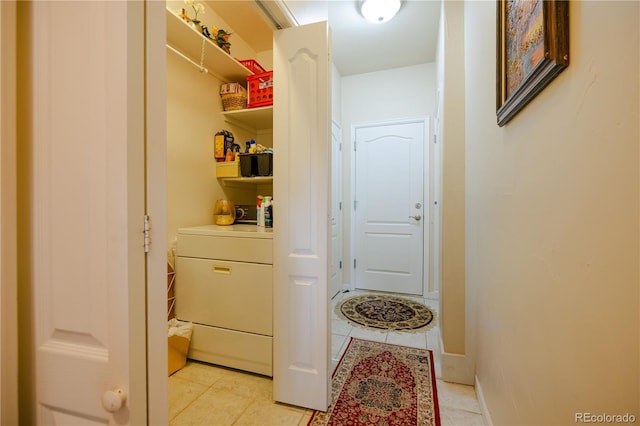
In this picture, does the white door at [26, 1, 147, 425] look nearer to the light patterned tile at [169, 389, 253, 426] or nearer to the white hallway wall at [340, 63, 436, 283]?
the light patterned tile at [169, 389, 253, 426]

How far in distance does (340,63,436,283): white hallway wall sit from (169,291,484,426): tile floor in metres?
2.08

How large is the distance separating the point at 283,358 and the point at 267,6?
179 cm

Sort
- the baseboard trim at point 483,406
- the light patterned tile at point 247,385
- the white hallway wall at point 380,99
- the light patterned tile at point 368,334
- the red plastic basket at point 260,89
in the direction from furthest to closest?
the white hallway wall at point 380,99
the light patterned tile at point 368,334
the red plastic basket at point 260,89
the light patterned tile at point 247,385
the baseboard trim at point 483,406

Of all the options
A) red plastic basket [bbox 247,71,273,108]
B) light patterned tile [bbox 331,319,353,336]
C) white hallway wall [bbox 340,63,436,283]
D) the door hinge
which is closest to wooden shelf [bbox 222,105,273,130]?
red plastic basket [bbox 247,71,273,108]

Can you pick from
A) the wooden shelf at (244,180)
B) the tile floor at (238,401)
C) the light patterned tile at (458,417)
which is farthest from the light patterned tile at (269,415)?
the wooden shelf at (244,180)

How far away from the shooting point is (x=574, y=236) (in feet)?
2.11

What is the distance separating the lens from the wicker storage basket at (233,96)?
7.64ft

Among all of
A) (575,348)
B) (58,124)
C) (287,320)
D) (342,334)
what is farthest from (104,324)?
(342,334)

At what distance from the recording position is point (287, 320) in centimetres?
150

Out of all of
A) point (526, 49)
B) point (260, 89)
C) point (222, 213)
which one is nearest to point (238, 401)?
point (222, 213)

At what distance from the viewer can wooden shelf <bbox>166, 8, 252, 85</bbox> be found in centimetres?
174

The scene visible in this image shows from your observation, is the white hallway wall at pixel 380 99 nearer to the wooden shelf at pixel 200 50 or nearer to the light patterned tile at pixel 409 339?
the light patterned tile at pixel 409 339

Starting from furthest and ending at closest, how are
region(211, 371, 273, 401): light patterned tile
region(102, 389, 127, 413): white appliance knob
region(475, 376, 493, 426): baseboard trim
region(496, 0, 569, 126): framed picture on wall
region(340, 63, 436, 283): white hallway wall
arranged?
region(340, 63, 436, 283): white hallway wall → region(211, 371, 273, 401): light patterned tile → region(475, 376, 493, 426): baseboard trim → region(496, 0, 569, 126): framed picture on wall → region(102, 389, 127, 413): white appliance knob

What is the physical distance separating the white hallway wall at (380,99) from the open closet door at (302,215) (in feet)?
7.23
